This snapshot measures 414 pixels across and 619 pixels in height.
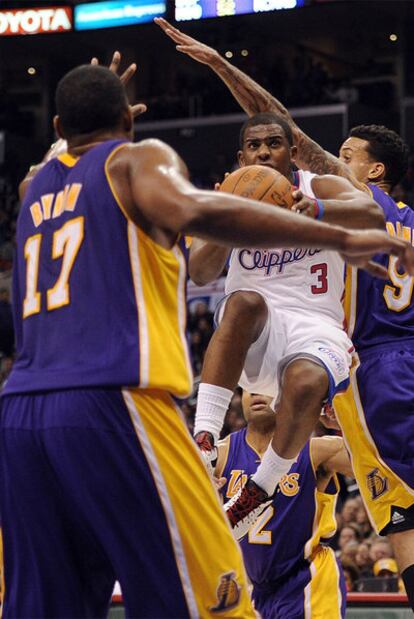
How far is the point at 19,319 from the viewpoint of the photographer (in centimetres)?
354

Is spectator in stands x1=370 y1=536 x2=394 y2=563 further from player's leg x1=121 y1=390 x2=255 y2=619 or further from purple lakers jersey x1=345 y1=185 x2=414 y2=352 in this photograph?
player's leg x1=121 y1=390 x2=255 y2=619

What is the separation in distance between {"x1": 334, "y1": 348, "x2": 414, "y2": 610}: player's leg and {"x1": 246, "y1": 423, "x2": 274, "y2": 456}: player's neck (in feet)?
4.36

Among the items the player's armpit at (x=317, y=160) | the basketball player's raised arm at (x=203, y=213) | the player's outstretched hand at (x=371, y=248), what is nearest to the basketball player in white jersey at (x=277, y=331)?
the player's armpit at (x=317, y=160)

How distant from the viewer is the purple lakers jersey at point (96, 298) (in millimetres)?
3268

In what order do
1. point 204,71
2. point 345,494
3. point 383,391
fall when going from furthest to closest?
point 204,71
point 345,494
point 383,391

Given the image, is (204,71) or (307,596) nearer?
(307,596)

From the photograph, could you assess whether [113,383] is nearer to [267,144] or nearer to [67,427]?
[67,427]

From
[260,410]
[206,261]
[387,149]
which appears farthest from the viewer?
[260,410]

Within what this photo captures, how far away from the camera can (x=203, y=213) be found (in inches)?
125

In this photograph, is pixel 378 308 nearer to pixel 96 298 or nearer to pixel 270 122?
pixel 270 122

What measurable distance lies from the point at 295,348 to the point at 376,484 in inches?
39.7

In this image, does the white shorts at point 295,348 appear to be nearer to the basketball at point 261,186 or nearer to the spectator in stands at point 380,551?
the basketball at point 261,186

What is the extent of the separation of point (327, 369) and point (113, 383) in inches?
66.5

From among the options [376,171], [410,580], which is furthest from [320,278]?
[410,580]
